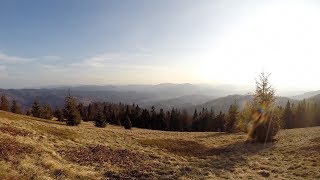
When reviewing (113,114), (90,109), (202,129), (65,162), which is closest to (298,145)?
(65,162)

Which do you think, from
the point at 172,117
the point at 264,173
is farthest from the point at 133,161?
the point at 172,117

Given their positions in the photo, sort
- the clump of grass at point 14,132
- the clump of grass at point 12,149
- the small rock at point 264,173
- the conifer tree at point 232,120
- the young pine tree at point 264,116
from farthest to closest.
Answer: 1. the conifer tree at point 232,120
2. the young pine tree at point 264,116
3. the clump of grass at point 14,132
4. the small rock at point 264,173
5. the clump of grass at point 12,149

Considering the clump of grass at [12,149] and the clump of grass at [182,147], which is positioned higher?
the clump of grass at [12,149]

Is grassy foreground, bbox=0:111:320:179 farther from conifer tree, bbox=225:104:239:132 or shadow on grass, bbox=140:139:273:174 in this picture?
conifer tree, bbox=225:104:239:132

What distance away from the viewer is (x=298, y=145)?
39688 millimetres

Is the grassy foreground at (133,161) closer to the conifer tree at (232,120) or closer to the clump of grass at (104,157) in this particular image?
the clump of grass at (104,157)

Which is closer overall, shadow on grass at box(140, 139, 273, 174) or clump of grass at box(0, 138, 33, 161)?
clump of grass at box(0, 138, 33, 161)

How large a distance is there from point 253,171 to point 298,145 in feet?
54.5

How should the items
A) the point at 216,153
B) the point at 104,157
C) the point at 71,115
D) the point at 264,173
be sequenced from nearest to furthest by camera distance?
the point at 264,173
the point at 104,157
the point at 216,153
the point at 71,115

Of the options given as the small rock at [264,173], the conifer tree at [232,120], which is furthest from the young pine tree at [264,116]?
the conifer tree at [232,120]

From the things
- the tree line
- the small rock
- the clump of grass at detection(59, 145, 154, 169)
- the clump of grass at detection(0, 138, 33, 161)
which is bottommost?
the tree line

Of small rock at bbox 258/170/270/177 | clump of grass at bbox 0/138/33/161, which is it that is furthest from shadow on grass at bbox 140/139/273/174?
clump of grass at bbox 0/138/33/161

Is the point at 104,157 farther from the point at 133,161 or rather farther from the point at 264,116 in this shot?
the point at 264,116

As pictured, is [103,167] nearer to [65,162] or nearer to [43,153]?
[65,162]
